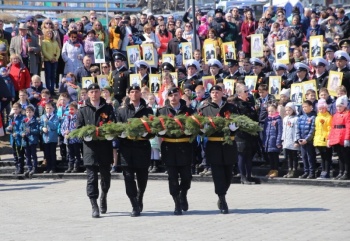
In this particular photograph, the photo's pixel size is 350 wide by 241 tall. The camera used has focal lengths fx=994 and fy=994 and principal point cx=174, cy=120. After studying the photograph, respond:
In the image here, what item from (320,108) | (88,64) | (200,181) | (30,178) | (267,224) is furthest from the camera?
(88,64)

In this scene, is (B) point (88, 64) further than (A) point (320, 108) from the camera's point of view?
Yes

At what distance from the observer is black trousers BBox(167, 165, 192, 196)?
48.0ft

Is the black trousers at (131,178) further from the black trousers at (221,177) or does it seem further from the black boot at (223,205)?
the black boot at (223,205)

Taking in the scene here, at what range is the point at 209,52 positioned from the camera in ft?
77.2

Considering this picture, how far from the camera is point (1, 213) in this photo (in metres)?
15.5

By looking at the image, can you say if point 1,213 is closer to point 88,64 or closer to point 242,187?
point 242,187

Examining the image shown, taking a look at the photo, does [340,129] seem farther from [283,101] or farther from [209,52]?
[209,52]

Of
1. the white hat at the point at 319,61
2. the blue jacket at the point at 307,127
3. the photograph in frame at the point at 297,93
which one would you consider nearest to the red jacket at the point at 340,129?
the blue jacket at the point at 307,127

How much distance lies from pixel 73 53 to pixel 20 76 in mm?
2391

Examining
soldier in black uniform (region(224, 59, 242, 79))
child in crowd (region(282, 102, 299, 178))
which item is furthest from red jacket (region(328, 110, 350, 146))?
soldier in black uniform (region(224, 59, 242, 79))

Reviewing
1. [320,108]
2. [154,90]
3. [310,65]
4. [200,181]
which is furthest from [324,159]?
[154,90]

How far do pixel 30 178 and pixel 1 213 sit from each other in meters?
4.65

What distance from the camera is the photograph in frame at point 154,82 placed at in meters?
21.9

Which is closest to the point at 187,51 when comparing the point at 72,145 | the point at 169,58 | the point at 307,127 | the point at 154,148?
the point at 169,58
